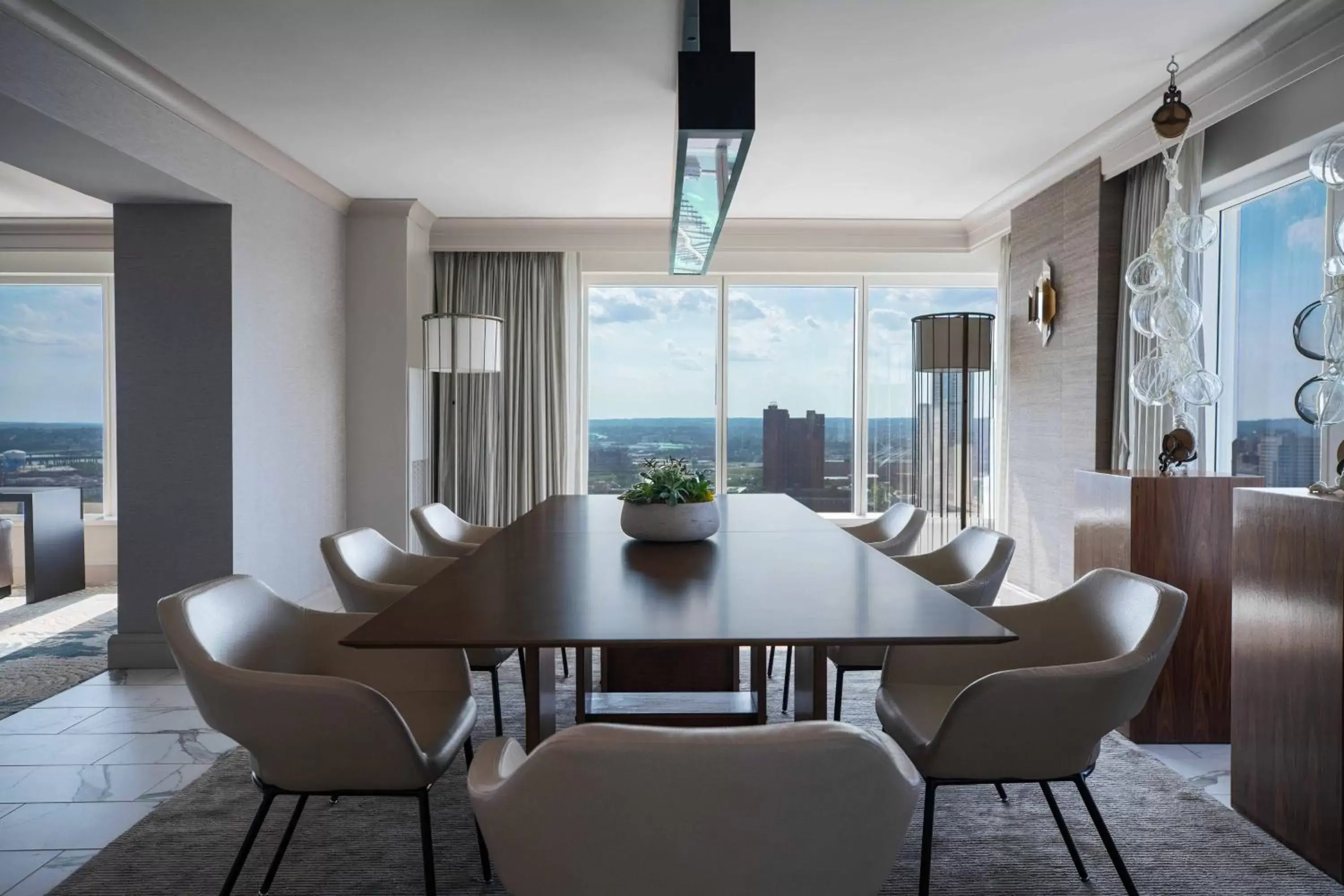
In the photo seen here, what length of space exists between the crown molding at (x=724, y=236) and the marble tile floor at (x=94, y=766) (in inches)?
140

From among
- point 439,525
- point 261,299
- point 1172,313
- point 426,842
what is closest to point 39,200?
point 261,299

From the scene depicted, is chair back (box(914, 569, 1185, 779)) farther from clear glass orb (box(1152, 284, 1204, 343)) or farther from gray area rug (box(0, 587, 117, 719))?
gray area rug (box(0, 587, 117, 719))

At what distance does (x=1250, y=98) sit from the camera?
3311 millimetres

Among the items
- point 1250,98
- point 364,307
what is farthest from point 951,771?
point 364,307

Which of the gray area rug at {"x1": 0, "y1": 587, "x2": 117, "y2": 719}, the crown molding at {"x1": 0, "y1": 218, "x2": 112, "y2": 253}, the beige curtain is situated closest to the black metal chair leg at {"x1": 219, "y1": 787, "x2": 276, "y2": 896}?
the gray area rug at {"x1": 0, "y1": 587, "x2": 117, "y2": 719}

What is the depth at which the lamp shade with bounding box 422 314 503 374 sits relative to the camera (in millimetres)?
5422

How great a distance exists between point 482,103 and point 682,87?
2002 mm

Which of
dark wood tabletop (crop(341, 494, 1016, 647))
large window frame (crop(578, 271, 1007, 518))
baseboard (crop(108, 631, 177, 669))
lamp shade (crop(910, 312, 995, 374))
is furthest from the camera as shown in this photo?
large window frame (crop(578, 271, 1007, 518))

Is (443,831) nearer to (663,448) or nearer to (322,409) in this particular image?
(322,409)

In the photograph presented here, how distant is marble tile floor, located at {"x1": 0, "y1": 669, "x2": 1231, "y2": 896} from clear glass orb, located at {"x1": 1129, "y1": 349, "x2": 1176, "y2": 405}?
1261 millimetres

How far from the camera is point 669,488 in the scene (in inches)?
105

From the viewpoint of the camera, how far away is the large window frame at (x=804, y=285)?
6777 mm

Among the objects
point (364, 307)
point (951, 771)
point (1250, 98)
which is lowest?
point (951, 771)

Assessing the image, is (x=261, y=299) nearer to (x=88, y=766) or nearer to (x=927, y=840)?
(x=88, y=766)
